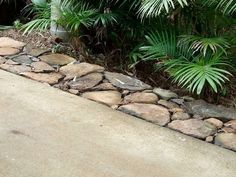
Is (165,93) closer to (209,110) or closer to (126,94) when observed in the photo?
(126,94)

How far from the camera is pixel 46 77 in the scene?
4020 millimetres

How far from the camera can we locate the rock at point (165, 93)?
3.74m

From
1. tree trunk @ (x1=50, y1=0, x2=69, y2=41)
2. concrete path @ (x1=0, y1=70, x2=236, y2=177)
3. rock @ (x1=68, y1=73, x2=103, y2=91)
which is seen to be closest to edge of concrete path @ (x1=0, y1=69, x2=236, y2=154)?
concrete path @ (x1=0, y1=70, x2=236, y2=177)

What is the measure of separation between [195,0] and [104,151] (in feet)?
5.74

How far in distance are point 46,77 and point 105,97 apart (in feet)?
2.06

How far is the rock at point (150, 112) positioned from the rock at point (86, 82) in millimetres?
466

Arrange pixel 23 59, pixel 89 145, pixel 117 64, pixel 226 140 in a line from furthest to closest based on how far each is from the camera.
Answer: pixel 117 64 < pixel 23 59 < pixel 226 140 < pixel 89 145

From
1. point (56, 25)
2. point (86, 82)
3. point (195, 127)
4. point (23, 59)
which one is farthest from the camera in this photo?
point (56, 25)

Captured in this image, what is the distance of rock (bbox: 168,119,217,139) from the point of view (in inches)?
126

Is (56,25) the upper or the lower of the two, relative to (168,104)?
upper

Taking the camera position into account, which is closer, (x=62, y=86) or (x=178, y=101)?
(x=178, y=101)

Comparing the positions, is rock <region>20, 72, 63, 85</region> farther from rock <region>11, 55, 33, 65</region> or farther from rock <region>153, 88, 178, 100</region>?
rock <region>153, 88, 178, 100</region>

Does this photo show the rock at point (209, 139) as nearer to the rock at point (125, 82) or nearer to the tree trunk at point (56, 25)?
the rock at point (125, 82)

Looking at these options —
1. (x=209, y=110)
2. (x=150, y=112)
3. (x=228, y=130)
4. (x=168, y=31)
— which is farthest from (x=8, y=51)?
(x=228, y=130)
